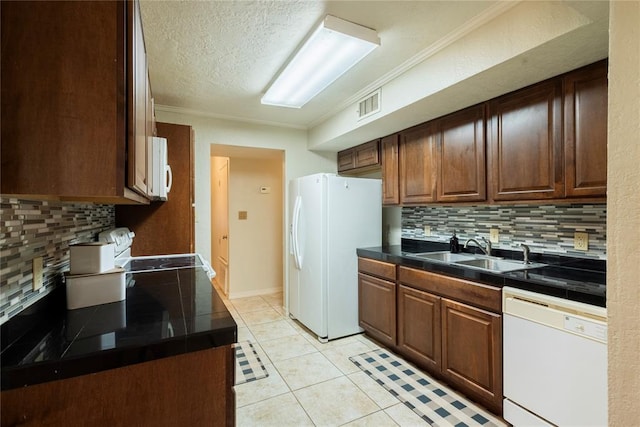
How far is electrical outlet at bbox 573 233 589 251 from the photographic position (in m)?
1.87

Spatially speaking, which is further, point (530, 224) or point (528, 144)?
point (530, 224)

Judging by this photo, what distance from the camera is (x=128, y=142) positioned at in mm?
901

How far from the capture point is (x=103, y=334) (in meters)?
0.95

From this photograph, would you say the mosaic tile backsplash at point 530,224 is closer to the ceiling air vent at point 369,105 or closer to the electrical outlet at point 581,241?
the electrical outlet at point 581,241

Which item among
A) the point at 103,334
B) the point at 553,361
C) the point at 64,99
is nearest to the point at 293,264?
the point at 553,361

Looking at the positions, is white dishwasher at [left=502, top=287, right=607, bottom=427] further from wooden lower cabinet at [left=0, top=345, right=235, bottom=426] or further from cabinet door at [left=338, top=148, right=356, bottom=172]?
cabinet door at [left=338, top=148, right=356, bottom=172]

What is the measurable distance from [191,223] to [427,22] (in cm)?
232

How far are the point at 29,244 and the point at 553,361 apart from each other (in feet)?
7.73

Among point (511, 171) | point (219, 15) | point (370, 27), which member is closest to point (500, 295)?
point (511, 171)

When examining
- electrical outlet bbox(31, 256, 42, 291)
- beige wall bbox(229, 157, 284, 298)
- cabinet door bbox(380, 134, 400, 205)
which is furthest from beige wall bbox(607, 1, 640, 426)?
beige wall bbox(229, 157, 284, 298)

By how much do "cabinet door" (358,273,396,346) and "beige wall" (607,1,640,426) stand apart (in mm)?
1947

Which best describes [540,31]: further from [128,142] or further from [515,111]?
[128,142]

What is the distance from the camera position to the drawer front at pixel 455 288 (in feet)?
5.94

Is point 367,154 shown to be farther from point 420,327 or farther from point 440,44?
point 420,327
